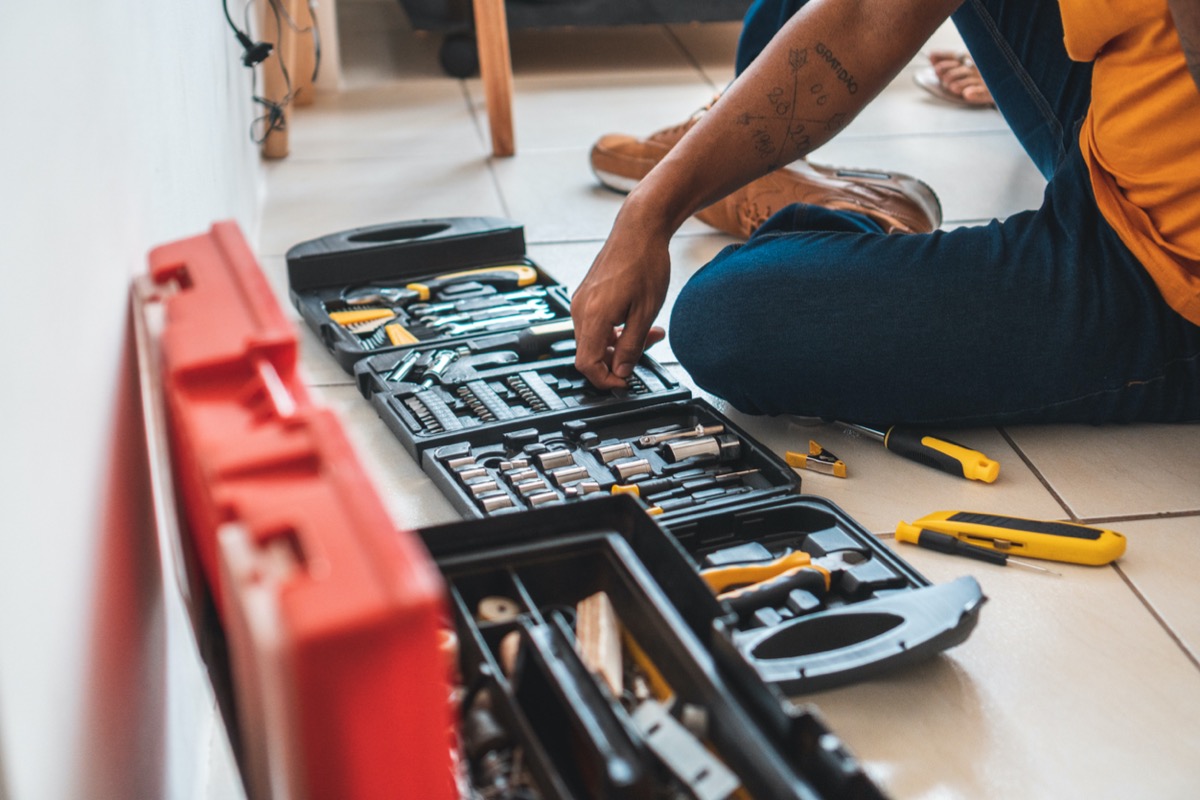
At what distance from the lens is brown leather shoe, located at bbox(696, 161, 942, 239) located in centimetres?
166

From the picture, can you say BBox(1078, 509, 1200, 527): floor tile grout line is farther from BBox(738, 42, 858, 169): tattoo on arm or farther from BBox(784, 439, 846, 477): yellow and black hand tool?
BBox(738, 42, 858, 169): tattoo on arm

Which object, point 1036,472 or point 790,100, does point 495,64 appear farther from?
point 1036,472

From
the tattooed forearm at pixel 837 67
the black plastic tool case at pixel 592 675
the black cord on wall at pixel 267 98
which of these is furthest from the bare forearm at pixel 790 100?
the black cord on wall at pixel 267 98

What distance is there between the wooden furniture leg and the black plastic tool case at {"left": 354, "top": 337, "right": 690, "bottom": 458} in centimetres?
83

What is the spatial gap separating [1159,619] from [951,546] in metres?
0.18

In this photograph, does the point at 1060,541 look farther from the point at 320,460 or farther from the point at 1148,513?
the point at 320,460

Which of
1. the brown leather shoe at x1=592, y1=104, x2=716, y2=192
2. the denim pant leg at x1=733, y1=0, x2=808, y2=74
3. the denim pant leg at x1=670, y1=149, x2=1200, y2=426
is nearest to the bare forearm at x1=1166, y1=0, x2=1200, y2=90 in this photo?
the denim pant leg at x1=670, y1=149, x2=1200, y2=426

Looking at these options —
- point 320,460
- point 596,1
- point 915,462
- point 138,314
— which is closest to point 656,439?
point 915,462

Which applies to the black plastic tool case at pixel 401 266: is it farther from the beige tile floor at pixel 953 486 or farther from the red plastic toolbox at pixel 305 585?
the red plastic toolbox at pixel 305 585

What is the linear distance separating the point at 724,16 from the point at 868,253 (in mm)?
1516

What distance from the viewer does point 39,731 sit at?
480 millimetres

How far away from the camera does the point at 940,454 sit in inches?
49.4

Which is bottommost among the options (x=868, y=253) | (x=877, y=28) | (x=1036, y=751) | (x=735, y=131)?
(x=1036, y=751)

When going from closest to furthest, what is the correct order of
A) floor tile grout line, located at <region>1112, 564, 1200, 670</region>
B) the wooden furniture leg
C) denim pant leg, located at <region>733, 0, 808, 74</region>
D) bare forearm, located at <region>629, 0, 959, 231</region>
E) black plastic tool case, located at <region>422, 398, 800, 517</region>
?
floor tile grout line, located at <region>1112, 564, 1200, 670</region>
black plastic tool case, located at <region>422, 398, 800, 517</region>
bare forearm, located at <region>629, 0, 959, 231</region>
denim pant leg, located at <region>733, 0, 808, 74</region>
the wooden furniture leg
